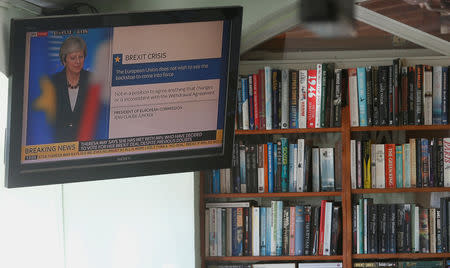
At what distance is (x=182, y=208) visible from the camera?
3.60m

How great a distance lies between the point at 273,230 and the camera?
12.4 feet

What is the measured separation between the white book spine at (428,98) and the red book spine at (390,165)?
273 millimetres

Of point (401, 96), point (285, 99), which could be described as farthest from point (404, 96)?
point (285, 99)

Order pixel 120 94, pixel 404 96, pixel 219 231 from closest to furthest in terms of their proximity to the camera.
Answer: pixel 120 94 < pixel 404 96 < pixel 219 231

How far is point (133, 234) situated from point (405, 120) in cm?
184

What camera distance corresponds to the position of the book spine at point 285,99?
373 centimetres

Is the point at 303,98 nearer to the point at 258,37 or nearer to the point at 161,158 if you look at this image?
the point at 258,37

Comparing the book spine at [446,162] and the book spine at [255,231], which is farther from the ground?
the book spine at [446,162]

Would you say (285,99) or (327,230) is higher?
(285,99)

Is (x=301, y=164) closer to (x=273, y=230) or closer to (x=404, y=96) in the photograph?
(x=273, y=230)

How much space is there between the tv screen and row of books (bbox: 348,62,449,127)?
1079mm

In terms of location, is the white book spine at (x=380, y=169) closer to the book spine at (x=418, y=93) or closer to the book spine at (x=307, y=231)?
the book spine at (x=418, y=93)

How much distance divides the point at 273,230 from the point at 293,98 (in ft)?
2.80

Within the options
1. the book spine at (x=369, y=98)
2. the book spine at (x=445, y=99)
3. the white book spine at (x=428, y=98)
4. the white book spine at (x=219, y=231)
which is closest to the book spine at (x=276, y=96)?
the book spine at (x=369, y=98)
